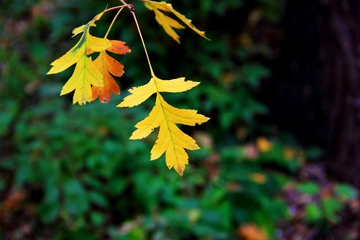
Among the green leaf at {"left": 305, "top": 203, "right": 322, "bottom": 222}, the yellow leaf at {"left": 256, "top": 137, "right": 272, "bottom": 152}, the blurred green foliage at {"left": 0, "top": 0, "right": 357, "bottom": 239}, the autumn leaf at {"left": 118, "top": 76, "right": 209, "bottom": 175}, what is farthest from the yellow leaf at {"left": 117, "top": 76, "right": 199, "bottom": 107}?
the yellow leaf at {"left": 256, "top": 137, "right": 272, "bottom": 152}

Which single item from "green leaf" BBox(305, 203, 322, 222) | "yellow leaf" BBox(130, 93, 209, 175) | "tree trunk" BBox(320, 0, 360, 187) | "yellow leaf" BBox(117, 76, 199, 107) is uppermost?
"yellow leaf" BBox(117, 76, 199, 107)

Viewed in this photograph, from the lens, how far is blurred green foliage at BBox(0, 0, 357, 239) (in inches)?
88.7

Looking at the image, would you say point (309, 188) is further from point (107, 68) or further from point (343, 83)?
point (107, 68)

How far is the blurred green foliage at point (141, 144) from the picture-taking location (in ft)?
7.39

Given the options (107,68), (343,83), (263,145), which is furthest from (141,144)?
(107,68)

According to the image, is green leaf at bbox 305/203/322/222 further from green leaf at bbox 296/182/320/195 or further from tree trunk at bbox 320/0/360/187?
tree trunk at bbox 320/0/360/187

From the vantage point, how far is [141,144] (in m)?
2.36

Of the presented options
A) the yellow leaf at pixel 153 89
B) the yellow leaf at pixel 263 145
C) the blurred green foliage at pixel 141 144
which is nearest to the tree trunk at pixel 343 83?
the blurred green foliage at pixel 141 144

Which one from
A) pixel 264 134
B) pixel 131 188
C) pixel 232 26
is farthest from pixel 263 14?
pixel 131 188

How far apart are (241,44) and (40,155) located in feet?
5.32

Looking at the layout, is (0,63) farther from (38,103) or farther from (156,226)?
(156,226)

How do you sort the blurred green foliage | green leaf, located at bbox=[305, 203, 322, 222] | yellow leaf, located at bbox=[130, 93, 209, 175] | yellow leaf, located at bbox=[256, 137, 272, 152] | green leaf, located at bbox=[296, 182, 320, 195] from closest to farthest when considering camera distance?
yellow leaf, located at bbox=[130, 93, 209, 175] → the blurred green foliage → green leaf, located at bbox=[305, 203, 322, 222] → green leaf, located at bbox=[296, 182, 320, 195] → yellow leaf, located at bbox=[256, 137, 272, 152]

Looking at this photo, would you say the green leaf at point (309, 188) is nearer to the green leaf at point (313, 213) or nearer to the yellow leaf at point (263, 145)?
the green leaf at point (313, 213)

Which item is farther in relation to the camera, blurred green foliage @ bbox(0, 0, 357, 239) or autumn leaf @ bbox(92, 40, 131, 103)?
blurred green foliage @ bbox(0, 0, 357, 239)
